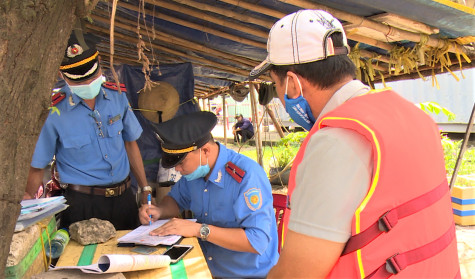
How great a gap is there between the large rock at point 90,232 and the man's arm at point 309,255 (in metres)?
1.24

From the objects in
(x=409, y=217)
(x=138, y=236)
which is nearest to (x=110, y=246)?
(x=138, y=236)

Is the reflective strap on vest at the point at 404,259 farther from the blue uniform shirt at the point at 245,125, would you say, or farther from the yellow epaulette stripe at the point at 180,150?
the blue uniform shirt at the point at 245,125

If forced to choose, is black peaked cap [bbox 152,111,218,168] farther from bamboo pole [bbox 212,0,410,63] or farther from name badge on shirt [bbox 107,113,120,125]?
bamboo pole [bbox 212,0,410,63]

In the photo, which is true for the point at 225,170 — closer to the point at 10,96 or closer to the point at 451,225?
the point at 451,225

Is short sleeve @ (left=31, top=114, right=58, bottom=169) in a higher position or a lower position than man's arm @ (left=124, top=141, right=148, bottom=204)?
higher

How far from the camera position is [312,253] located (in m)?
0.90

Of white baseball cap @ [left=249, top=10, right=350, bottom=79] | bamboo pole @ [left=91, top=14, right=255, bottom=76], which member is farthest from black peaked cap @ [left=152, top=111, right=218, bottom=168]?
bamboo pole @ [left=91, top=14, right=255, bottom=76]

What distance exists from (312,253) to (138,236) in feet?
4.05

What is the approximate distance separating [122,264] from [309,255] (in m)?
0.79

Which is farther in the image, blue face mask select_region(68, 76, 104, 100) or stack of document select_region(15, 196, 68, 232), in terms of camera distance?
blue face mask select_region(68, 76, 104, 100)

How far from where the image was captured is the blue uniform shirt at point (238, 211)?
1.94 m

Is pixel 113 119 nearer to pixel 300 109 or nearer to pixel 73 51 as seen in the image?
pixel 73 51

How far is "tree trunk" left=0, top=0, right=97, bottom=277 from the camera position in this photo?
0.70 metres

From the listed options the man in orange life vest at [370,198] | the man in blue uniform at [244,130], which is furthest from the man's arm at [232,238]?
the man in blue uniform at [244,130]
